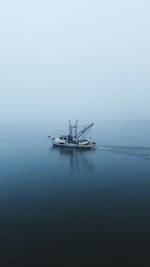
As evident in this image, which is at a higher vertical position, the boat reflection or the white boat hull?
the white boat hull

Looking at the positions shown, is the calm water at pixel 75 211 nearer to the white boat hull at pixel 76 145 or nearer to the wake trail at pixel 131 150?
the wake trail at pixel 131 150

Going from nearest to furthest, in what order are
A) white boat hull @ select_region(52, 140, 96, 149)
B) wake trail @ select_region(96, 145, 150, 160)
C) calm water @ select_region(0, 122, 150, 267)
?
calm water @ select_region(0, 122, 150, 267)
wake trail @ select_region(96, 145, 150, 160)
white boat hull @ select_region(52, 140, 96, 149)

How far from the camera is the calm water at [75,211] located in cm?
3688

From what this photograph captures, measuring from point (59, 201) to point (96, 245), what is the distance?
18.1m

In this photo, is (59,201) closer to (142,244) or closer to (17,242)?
(17,242)

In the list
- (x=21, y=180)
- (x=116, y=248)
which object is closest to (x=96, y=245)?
(x=116, y=248)

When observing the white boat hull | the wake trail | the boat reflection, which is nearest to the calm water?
the boat reflection

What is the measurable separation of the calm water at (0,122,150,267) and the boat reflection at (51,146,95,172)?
24.5 inches

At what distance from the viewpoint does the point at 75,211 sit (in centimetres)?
5066

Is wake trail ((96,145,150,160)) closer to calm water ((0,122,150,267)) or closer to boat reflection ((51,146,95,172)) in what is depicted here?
calm water ((0,122,150,267))

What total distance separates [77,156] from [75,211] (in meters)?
49.5

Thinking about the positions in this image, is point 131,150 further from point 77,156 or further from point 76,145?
point 76,145

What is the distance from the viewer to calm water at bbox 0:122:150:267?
121 feet

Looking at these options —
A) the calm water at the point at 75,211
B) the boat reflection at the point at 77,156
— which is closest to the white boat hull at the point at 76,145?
the boat reflection at the point at 77,156
